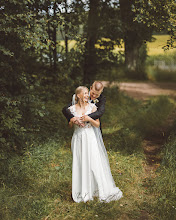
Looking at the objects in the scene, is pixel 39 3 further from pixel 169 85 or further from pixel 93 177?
pixel 169 85

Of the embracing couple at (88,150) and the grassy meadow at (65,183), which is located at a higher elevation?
the embracing couple at (88,150)

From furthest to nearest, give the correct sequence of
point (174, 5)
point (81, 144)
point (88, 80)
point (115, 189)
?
1. point (88, 80)
2. point (174, 5)
3. point (115, 189)
4. point (81, 144)

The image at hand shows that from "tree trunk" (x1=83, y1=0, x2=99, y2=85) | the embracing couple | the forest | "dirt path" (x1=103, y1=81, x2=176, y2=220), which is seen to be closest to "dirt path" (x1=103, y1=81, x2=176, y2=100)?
"dirt path" (x1=103, y1=81, x2=176, y2=220)

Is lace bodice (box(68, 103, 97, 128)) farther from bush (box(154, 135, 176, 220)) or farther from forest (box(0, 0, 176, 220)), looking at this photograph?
bush (box(154, 135, 176, 220))

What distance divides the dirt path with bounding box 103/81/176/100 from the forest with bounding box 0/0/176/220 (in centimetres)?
233

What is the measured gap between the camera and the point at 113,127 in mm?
Result: 8688

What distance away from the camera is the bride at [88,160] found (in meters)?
4.19

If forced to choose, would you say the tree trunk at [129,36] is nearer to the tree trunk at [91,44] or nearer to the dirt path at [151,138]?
the tree trunk at [91,44]

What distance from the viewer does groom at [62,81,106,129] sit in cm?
411

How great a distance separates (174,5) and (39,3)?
3.26m

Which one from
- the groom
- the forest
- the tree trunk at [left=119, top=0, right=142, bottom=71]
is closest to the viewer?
the groom

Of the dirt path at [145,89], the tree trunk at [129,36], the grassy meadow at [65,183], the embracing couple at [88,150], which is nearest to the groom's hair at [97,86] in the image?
the embracing couple at [88,150]

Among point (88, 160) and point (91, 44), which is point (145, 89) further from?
point (88, 160)

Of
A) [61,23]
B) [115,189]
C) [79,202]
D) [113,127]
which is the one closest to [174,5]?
[61,23]
